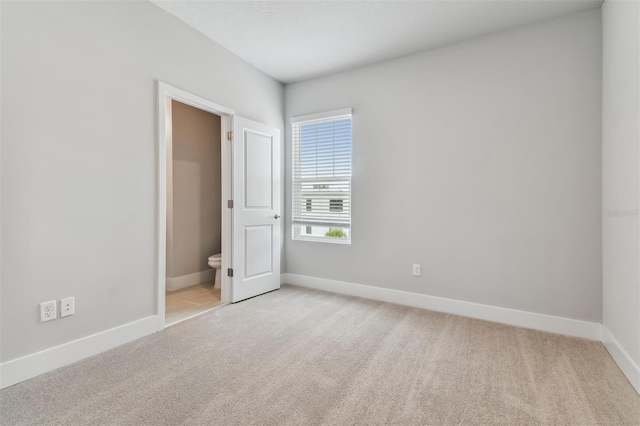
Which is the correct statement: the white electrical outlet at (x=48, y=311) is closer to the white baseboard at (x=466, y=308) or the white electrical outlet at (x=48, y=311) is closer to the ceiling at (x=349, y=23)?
the ceiling at (x=349, y=23)

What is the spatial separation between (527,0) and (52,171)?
12.2 feet

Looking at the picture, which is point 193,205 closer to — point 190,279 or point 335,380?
point 190,279

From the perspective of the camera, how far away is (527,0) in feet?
7.84

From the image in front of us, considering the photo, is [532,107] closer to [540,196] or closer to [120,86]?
[540,196]

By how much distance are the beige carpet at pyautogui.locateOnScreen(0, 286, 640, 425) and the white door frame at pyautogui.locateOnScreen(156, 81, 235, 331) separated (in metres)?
0.51

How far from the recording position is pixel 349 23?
272 cm

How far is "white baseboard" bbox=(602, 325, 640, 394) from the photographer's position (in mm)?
1774

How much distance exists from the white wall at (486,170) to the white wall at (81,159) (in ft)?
6.89

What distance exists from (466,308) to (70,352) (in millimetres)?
3299

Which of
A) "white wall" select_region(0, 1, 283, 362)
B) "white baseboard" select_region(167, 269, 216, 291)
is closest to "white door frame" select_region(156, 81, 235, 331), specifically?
"white wall" select_region(0, 1, 283, 362)

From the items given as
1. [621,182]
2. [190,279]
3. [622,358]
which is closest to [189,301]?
[190,279]

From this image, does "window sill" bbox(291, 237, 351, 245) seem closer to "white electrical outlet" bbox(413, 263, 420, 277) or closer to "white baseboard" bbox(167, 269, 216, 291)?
"white electrical outlet" bbox(413, 263, 420, 277)

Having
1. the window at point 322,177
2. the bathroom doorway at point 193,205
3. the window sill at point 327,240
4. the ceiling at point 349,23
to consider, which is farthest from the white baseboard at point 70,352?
the ceiling at point 349,23

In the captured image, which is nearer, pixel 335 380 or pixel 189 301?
pixel 335 380
